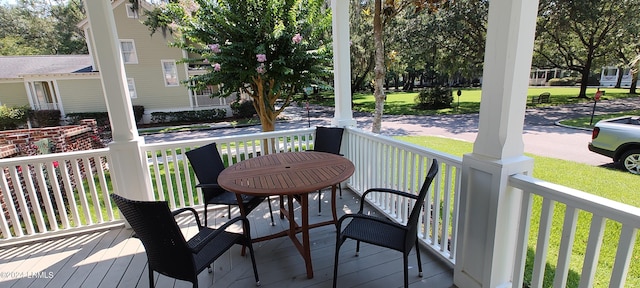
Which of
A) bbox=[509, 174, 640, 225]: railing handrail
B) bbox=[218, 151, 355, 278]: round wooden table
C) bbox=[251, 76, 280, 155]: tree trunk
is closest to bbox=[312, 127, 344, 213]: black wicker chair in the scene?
bbox=[218, 151, 355, 278]: round wooden table

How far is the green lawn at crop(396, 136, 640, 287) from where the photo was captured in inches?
86.4

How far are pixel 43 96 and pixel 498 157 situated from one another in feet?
65.8

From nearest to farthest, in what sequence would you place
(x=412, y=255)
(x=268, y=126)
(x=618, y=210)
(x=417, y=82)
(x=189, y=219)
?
(x=618, y=210), (x=412, y=255), (x=189, y=219), (x=268, y=126), (x=417, y=82)

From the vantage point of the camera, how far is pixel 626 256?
119 centimetres

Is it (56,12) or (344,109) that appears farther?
(56,12)

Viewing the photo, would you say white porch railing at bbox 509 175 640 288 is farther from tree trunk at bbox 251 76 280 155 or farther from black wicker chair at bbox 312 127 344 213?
tree trunk at bbox 251 76 280 155

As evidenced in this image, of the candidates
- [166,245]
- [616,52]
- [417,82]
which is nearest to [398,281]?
[166,245]

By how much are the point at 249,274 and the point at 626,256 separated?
220cm

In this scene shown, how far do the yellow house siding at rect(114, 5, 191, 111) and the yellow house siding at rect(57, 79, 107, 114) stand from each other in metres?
1.92

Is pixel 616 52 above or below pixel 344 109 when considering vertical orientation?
above

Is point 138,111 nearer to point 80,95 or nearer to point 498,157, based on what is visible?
point 80,95

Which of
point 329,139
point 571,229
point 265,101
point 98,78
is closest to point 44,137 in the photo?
point 265,101

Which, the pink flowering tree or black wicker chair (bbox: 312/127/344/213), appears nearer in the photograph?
black wicker chair (bbox: 312/127/344/213)

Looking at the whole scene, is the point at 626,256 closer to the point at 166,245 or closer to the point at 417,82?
the point at 166,245
